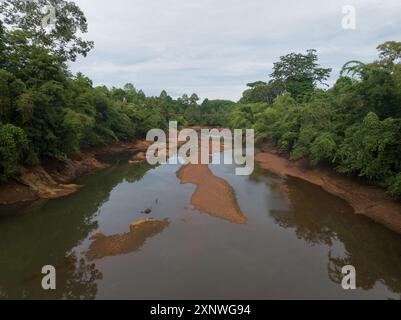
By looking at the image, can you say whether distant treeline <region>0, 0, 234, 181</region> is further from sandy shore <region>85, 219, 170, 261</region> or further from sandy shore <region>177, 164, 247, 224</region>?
sandy shore <region>177, 164, 247, 224</region>

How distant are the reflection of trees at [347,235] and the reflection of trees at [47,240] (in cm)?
881

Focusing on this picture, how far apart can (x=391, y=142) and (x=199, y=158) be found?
76.0 feet

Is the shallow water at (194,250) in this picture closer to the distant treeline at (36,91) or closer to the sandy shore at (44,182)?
the sandy shore at (44,182)

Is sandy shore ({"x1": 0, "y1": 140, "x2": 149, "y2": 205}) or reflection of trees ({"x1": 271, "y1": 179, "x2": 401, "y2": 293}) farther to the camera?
sandy shore ({"x1": 0, "y1": 140, "x2": 149, "y2": 205})

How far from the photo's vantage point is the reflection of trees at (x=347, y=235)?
10617mm

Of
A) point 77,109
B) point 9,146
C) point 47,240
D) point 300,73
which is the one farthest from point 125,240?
point 300,73

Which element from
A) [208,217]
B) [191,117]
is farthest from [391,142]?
[191,117]

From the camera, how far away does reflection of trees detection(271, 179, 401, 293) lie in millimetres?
10617

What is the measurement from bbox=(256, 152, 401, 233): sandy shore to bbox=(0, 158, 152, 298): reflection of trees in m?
13.8

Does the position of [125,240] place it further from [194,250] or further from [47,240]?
[47,240]

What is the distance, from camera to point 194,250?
12070mm

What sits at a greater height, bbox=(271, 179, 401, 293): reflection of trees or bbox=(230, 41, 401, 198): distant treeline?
bbox=(230, 41, 401, 198): distant treeline

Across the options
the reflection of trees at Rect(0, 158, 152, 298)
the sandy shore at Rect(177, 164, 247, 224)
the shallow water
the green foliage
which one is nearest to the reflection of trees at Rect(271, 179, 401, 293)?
the shallow water
